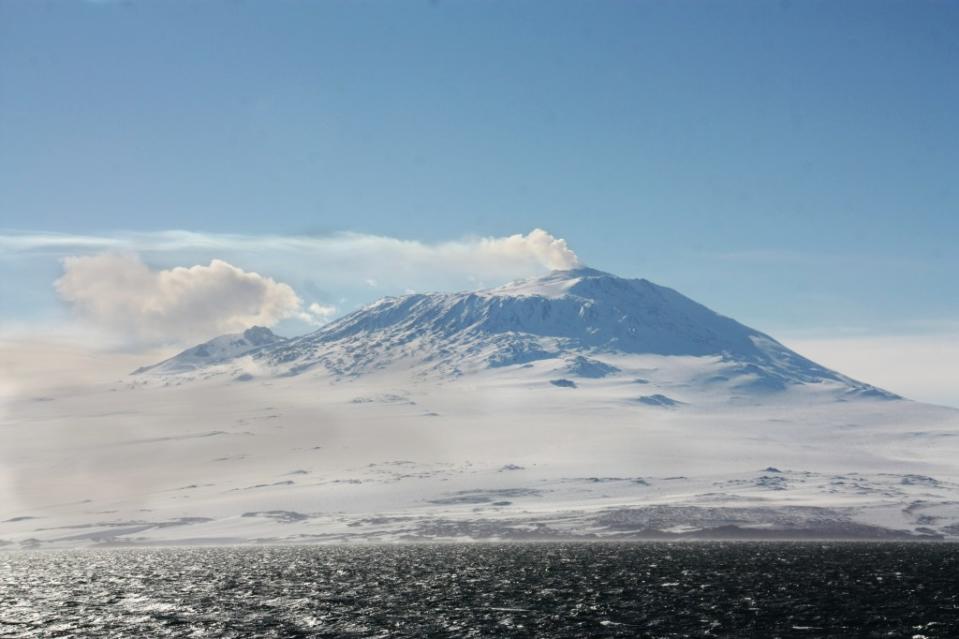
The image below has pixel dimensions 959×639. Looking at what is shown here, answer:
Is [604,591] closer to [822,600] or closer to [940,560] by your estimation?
[822,600]

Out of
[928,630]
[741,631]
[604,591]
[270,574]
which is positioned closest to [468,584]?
[604,591]

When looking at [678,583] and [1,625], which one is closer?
[1,625]

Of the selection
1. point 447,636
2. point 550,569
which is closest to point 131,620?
point 447,636

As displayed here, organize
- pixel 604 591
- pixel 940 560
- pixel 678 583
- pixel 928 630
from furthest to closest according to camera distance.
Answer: pixel 940 560, pixel 678 583, pixel 604 591, pixel 928 630

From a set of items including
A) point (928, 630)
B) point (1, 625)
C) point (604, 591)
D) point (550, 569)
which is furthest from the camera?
point (550, 569)

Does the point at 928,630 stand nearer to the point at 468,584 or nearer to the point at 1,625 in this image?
the point at 468,584

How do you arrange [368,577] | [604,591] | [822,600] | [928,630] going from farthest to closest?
1. [368,577]
2. [604,591]
3. [822,600]
4. [928,630]
